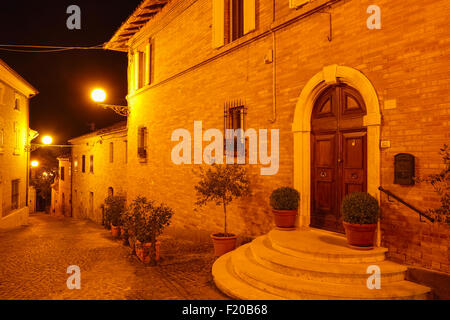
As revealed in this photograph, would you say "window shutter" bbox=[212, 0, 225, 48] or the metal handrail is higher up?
"window shutter" bbox=[212, 0, 225, 48]

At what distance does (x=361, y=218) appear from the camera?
5.40 metres

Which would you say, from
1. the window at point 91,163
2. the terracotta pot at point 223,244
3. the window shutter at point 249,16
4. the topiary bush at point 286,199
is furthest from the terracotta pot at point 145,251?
the window at point 91,163

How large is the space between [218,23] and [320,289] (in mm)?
7414

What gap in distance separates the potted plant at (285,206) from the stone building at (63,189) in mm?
25321

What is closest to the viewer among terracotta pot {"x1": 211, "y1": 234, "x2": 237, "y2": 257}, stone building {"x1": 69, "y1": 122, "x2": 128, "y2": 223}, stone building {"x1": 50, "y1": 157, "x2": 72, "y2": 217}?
terracotta pot {"x1": 211, "y1": 234, "x2": 237, "y2": 257}

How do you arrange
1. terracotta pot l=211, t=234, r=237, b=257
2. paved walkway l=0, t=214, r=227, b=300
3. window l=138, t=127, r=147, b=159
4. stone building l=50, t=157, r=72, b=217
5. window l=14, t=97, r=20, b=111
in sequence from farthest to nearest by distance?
stone building l=50, t=157, r=72, b=217 < window l=14, t=97, r=20, b=111 < window l=138, t=127, r=147, b=159 < terracotta pot l=211, t=234, r=237, b=257 < paved walkway l=0, t=214, r=227, b=300

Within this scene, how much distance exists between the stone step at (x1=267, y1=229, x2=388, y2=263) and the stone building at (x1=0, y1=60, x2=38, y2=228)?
14.0 m

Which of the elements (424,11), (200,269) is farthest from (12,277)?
(424,11)

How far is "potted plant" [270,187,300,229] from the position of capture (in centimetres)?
714

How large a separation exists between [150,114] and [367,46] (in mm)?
9326

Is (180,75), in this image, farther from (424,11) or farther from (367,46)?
(424,11)

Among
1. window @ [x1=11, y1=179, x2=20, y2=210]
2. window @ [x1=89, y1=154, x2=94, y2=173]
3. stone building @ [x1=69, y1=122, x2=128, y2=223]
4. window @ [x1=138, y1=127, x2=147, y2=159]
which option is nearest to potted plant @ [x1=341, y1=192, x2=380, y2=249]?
window @ [x1=138, y1=127, x2=147, y2=159]

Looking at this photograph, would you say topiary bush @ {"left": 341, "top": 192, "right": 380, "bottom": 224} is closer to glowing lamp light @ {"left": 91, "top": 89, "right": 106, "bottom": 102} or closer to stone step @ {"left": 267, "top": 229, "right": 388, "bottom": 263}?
stone step @ {"left": 267, "top": 229, "right": 388, "bottom": 263}

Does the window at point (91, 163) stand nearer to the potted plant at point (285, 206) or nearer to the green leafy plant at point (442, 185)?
the potted plant at point (285, 206)
